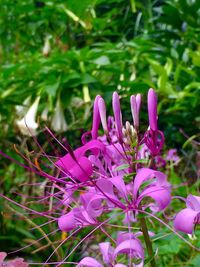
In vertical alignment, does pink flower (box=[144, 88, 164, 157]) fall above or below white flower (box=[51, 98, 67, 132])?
above

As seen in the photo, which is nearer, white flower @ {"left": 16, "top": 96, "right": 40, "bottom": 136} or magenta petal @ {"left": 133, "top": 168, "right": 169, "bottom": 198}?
magenta petal @ {"left": 133, "top": 168, "right": 169, "bottom": 198}

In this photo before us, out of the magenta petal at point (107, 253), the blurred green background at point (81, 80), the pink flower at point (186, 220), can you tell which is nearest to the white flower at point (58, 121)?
the blurred green background at point (81, 80)

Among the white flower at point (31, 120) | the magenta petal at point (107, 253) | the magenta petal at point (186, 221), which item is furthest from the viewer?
the white flower at point (31, 120)

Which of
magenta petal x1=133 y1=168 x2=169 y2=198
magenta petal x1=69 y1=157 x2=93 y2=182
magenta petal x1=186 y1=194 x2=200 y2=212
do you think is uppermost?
magenta petal x1=69 y1=157 x2=93 y2=182

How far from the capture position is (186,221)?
365mm

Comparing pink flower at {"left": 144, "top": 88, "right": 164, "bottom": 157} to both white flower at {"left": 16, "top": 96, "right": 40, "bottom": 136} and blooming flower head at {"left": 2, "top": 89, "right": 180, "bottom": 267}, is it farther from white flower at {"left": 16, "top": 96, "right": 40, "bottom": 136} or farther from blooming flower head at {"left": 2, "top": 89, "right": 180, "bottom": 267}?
white flower at {"left": 16, "top": 96, "right": 40, "bottom": 136}

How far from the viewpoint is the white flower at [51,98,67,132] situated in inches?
57.4

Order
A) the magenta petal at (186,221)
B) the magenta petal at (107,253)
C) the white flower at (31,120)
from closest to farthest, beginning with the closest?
1. the magenta petal at (186,221)
2. the magenta petal at (107,253)
3. the white flower at (31,120)

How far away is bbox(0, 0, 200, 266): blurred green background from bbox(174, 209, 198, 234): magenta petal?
2.57 feet

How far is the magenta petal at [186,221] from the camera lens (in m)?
0.36

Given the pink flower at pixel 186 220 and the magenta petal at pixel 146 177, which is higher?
the magenta petal at pixel 146 177

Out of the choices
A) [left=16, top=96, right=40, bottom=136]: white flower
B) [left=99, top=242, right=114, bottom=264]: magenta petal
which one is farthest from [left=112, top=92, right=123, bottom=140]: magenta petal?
[left=16, top=96, right=40, bottom=136]: white flower

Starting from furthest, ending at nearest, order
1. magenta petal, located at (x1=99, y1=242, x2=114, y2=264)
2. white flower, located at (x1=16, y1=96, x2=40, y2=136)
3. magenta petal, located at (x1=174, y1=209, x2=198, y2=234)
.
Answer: white flower, located at (x1=16, y1=96, x2=40, y2=136) → magenta petal, located at (x1=99, y1=242, x2=114, y2=264) → magenta petal, located at (x1=174, y1=209, x2=198, y2=234)

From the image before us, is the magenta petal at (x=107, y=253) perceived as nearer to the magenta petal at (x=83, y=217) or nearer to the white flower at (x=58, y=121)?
the magenta petal at (x=83, y=217)
